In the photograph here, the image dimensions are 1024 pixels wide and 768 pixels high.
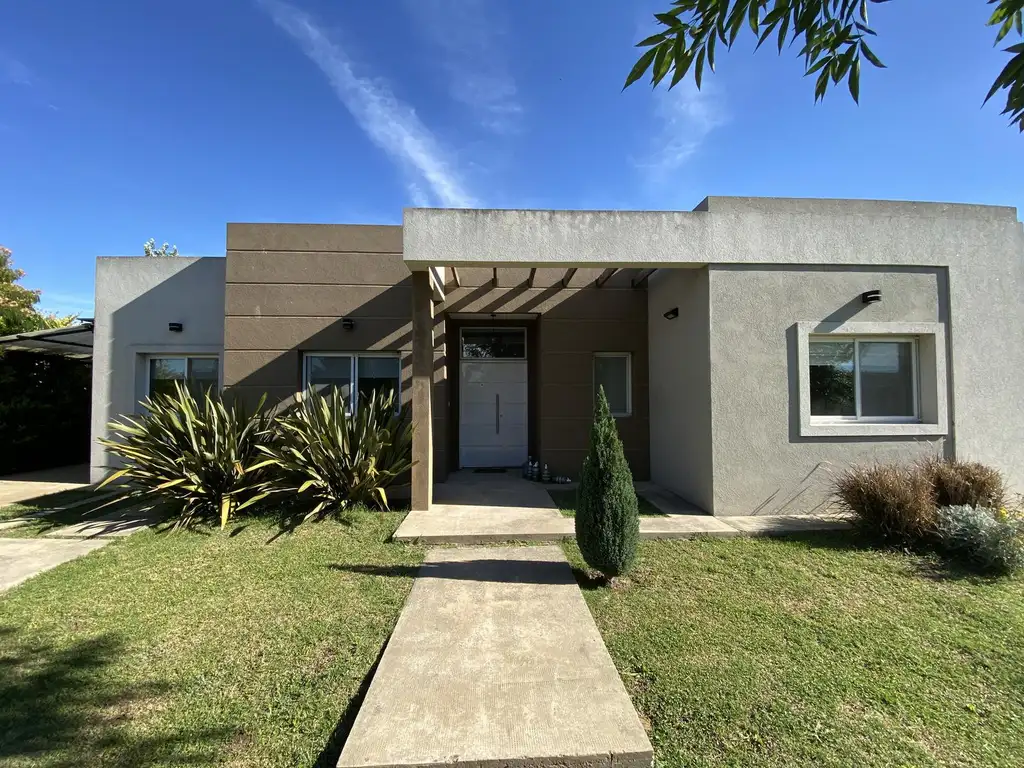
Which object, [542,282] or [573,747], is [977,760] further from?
[542,282]

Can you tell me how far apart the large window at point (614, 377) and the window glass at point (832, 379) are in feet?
9.81

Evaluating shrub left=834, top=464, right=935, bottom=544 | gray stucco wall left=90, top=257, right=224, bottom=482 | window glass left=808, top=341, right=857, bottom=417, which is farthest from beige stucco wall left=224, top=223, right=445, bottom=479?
shrub left=834, top=464, right=935, bottom=544

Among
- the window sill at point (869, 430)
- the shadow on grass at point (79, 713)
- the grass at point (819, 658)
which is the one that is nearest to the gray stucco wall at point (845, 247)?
the window sill at point (869, 430)

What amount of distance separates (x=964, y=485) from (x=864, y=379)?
5.48 feet

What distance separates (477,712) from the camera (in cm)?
255

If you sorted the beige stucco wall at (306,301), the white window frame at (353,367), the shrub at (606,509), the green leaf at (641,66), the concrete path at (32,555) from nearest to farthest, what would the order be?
the green leaf at (641,66), the shrub at (606,509), the concrete path at (32,555), the beige stucco wall at (306,301), the white window frame at (353,367)

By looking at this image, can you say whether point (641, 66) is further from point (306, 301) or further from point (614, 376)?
point (306, 301)

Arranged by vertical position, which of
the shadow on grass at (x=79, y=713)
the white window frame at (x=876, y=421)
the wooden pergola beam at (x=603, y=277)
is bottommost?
the shadow on grass at (x=79, y=713)

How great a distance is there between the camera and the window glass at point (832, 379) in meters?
6.41

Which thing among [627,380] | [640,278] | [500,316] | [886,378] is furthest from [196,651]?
[886,378]

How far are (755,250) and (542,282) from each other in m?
3.45

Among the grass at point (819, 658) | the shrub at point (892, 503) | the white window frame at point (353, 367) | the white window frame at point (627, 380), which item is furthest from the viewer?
the white window frame at point (627, 380)

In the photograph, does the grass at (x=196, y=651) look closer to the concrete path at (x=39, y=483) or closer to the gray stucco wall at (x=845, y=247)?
the gray stucco wall at (x=845, y=247)

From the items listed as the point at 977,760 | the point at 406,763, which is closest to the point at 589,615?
the point at 406,763
